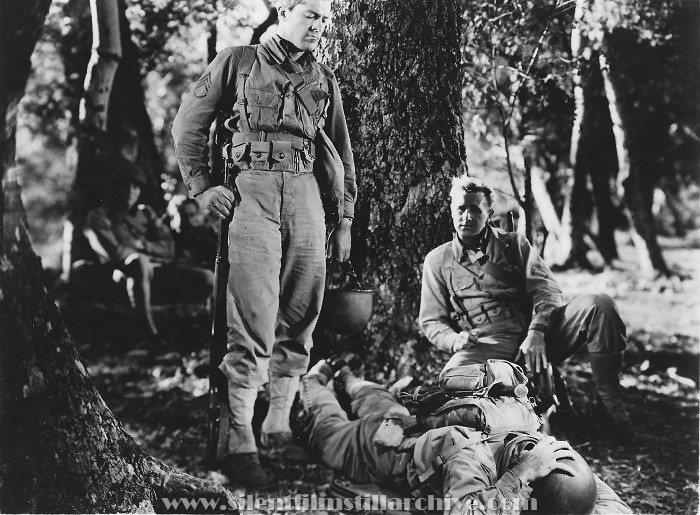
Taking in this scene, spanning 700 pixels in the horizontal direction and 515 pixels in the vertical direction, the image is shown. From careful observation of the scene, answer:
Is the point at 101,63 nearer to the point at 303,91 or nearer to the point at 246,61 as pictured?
the point at 246,61

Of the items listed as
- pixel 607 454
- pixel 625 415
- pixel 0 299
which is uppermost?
pixel 0 299

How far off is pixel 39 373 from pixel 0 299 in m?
0.37

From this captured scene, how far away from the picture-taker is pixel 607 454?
410 centimetres

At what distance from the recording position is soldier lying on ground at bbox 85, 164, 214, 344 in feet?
18.1

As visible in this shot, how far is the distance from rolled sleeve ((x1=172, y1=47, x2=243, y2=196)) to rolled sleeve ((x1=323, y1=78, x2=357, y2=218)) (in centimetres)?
57

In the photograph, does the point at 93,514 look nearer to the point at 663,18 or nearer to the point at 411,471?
the point at 411,471

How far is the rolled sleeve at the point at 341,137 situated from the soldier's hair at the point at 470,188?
584mm

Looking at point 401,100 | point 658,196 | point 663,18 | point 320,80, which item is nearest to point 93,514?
point 320,80

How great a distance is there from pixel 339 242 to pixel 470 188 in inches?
31.3

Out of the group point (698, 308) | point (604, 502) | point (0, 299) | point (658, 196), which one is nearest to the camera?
point (0, 299)

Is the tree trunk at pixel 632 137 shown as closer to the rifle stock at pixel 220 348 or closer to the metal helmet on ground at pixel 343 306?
the metal helmet on ground at pixel 343 306

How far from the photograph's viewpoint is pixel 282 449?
11.7 ft

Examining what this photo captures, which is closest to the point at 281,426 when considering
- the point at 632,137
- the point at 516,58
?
the point at 516,58

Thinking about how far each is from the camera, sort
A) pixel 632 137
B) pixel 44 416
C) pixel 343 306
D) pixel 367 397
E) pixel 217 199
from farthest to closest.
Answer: pixel 632 137, pixel 367 397, pixel 343 306, pixel 217 199, pixel 44 416
